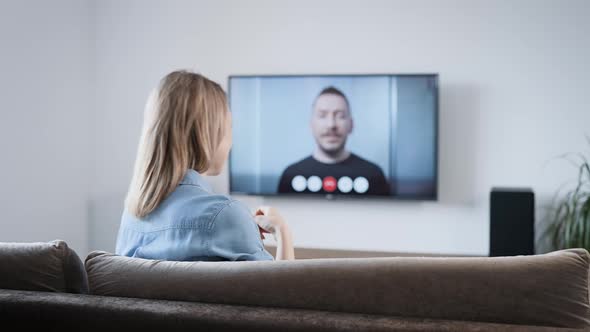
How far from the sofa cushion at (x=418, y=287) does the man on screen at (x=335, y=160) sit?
10.7 feet

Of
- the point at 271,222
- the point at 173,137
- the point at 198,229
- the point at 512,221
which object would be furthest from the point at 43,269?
the point at 512,221

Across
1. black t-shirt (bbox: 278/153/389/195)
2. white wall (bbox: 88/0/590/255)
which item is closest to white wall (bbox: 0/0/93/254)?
white wall (bbox: 88/0/590/255)

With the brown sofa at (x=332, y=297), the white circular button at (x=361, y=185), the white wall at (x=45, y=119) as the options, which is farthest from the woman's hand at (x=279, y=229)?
the white wall at (x=45, y=119)

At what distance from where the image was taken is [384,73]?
14.9 ft

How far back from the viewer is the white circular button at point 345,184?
455 centimetres

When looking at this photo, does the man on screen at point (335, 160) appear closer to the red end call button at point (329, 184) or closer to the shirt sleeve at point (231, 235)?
the red end call button at point (329, 184)

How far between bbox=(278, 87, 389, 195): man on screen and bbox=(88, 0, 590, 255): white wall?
178 millimetres

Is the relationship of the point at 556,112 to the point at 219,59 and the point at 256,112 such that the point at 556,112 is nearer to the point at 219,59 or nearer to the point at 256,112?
the point at 256,112

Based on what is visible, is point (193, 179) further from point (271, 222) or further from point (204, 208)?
point (271, 222)

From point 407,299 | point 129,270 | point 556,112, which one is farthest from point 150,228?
point 556,112

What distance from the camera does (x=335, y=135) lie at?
179 inches

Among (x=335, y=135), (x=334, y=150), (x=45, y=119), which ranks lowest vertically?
(x=334, y=150)

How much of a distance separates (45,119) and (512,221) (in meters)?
3.14

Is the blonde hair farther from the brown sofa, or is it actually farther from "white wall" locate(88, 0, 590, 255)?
"white wall" locate(88, 0, 590, 255)
